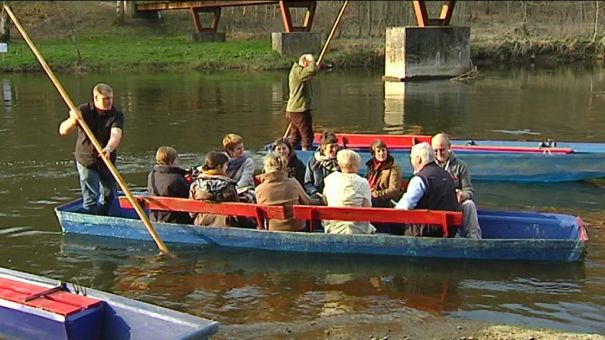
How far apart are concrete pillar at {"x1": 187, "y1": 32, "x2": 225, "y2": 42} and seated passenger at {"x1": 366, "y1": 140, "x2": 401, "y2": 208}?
3675 cm

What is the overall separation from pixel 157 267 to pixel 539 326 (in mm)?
3923

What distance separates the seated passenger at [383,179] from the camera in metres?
9.08

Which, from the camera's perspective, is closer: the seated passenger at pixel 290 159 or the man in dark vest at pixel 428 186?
the man in dark vest at pixel 428 186

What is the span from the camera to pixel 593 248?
8680 mm

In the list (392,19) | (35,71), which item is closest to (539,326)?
(35,71)

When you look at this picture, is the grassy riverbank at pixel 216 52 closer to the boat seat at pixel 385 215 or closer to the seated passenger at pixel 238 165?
the seated passenger at pixel 238 165

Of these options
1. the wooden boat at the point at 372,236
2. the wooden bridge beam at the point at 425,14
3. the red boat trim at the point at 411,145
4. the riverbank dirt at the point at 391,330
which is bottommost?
the riverbank dirt at the point at 391,330

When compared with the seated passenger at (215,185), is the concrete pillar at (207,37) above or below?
above

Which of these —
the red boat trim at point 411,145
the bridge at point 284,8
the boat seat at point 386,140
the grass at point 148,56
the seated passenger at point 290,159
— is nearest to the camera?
the seated passenger at point 290,159

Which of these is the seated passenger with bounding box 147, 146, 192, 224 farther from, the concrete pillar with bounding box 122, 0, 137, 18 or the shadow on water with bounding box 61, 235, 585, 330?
the concrete pillar with bounding box 122, 0, 137, 18

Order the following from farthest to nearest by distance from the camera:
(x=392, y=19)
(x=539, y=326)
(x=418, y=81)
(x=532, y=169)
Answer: (x=392, y=19), (x=418, y=81), (x=532, y=169), (x=539, y=326)

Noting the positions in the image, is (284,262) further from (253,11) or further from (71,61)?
(253,11)

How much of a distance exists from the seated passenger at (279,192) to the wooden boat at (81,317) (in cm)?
317

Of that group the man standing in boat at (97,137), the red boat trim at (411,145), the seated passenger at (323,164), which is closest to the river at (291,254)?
the man standing in boat at (97,137)
